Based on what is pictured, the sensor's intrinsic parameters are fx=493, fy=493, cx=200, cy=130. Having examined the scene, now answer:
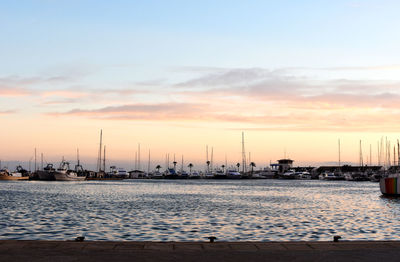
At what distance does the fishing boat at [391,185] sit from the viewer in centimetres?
7812

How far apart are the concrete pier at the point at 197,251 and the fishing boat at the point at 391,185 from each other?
6577cm

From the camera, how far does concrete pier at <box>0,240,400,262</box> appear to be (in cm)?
1432

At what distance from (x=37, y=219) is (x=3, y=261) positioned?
2914 centimetres

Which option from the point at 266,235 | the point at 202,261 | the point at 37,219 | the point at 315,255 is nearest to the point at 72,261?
the point at 202,261

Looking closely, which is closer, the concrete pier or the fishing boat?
the concrete pier

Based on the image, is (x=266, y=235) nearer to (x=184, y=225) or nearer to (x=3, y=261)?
(x=184, y=225)

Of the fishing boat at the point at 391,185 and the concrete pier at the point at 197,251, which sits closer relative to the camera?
the concrete pier at the point at 197,251

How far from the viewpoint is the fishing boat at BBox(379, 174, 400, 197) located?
256 feet

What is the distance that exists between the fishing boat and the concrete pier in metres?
65.8

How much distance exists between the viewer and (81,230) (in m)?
33.4

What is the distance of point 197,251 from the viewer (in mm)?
15492

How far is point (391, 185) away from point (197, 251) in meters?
71.5

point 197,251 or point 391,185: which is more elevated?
point 197,251

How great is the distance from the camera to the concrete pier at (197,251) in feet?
47.0
